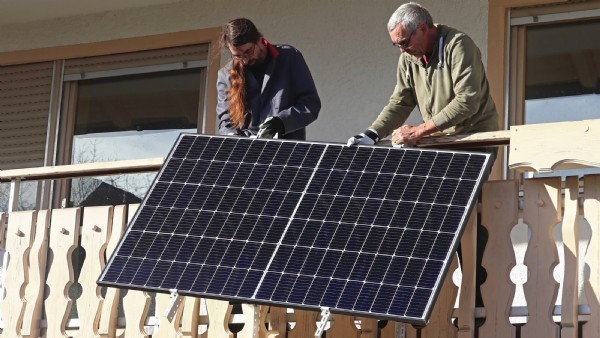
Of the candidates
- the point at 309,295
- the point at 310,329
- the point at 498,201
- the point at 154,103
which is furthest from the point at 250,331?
the point at 154,103

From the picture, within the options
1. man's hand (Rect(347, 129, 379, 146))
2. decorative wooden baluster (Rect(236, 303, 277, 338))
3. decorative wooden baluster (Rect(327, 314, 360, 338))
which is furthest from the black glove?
decorative wooden baluster (Rect(327, 314, 360, 338))

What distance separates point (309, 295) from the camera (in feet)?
20.0

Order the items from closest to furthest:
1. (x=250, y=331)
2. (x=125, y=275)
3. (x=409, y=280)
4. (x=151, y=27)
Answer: (x=409, y=280) < (x=125, y=275) < (x=250, y=331) < (x=151, y=27)

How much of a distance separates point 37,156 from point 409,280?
6082 mm

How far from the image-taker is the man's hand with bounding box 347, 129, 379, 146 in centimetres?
698

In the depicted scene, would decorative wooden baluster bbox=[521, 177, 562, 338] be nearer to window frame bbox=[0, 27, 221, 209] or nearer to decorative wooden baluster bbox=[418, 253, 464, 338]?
decorative wooden baluster bbox=[418, 253, 464, 338]

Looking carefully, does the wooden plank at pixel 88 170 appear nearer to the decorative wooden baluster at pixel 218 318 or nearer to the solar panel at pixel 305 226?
the solar panel at pixel 305 226

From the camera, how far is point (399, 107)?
7.59 m

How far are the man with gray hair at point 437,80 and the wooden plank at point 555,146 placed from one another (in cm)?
35

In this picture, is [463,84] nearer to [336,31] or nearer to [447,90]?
[447,90]

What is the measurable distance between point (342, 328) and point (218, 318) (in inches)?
27.8

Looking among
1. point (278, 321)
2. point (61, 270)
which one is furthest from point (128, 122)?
point (278, 321)

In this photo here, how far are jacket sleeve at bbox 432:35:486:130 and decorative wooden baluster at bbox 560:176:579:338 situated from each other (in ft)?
2.15

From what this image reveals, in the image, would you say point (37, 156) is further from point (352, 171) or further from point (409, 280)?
point (409, 280)
